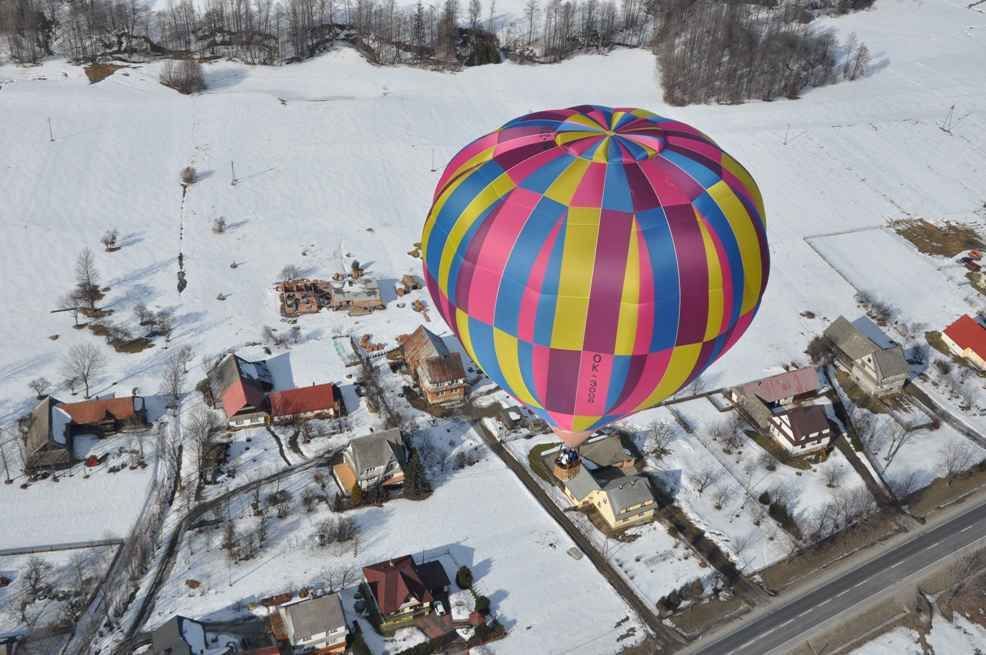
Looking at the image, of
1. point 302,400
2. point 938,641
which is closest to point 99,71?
point 302,400

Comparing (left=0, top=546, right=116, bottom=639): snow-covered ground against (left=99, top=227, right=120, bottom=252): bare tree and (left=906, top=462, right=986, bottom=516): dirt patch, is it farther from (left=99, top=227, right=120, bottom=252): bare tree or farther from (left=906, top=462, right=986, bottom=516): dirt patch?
(left=906, top=462, right=986, bottom=516): dirt patch

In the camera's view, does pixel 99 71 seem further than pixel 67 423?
Yes

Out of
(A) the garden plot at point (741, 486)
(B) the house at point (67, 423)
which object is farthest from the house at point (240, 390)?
(A) the garden plot at point (741, 486)

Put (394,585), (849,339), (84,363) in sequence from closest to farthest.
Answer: (394,585), (84,363), (849,339)

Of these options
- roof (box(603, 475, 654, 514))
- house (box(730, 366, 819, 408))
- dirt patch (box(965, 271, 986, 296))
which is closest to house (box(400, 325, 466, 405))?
roof (box(603, 475, 654, 514))

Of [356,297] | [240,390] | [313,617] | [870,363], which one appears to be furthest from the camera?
[356,297]

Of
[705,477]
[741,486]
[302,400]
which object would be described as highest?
[302,400]

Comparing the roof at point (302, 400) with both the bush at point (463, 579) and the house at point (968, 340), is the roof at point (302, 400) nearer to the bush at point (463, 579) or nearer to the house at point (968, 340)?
the bush at point (463, 579)

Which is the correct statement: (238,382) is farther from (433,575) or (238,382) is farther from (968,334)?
(968,334)
